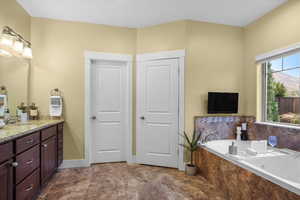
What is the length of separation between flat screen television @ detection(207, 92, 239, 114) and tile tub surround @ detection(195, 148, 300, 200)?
78 cm

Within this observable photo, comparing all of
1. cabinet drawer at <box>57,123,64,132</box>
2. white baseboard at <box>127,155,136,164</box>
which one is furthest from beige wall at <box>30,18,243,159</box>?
white baseboard at <box>127,155,136,164</box>

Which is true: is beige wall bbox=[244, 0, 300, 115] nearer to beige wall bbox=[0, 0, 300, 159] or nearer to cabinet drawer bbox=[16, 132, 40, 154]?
beige wall bbox=[0, 0, 300, 159]

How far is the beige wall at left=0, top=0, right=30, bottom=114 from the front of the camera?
86.7 inches

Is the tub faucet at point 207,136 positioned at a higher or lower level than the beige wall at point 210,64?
lower

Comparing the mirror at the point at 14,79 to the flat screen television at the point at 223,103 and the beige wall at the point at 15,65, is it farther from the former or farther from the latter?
the flat screen television at the point at 223,103

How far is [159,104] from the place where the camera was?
309 centimetres

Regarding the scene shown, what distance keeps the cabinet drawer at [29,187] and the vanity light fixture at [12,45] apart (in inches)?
60.5

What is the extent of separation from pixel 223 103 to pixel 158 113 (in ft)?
3.81

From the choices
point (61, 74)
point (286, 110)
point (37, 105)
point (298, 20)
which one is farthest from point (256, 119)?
point (37, 105)

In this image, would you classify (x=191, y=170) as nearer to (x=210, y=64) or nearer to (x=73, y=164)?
(x=210, y=64)

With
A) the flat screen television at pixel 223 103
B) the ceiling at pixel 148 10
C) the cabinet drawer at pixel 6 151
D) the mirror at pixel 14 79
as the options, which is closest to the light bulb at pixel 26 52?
the mirror at pixel 14 79

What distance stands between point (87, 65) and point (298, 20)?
319 cm

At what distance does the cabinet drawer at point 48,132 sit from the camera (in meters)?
2.09

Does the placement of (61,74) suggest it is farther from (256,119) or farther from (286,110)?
(286,110)
